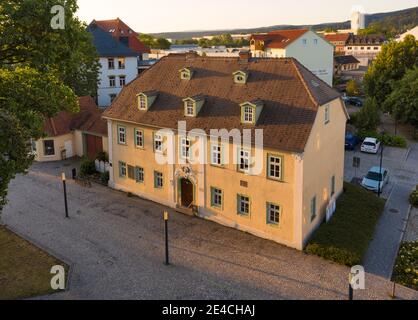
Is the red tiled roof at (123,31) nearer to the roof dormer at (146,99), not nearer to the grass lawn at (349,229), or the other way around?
the roof dormer at (146,99)

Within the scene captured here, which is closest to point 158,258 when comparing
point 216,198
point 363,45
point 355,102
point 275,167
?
point 216,198

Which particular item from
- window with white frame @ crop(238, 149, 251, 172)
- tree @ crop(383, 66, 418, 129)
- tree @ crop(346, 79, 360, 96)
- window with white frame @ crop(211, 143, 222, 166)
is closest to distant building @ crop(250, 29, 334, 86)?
tree @ crop(346, 79, 360, 96)

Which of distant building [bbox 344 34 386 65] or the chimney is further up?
distant building [bbox 344 34 386 65]

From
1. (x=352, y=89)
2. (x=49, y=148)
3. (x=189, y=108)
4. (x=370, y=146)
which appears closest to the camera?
(x=189, y=108)

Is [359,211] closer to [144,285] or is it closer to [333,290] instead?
[333,290]

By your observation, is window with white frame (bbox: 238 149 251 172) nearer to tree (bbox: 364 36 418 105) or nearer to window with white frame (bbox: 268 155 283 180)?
window with white frame (bbox: 268 155 283 180)

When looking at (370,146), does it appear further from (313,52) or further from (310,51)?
(310,51)

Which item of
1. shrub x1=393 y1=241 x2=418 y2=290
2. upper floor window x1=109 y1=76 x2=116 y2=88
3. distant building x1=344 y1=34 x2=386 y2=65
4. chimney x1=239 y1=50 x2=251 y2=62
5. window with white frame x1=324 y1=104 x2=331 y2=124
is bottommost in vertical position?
shrub x1=393 y1=241 x2=418 y2=290
